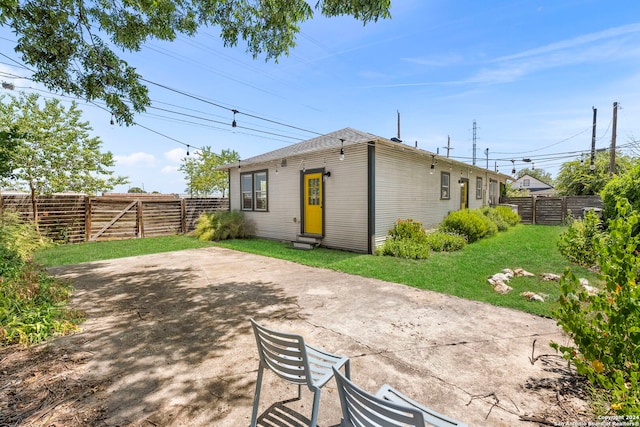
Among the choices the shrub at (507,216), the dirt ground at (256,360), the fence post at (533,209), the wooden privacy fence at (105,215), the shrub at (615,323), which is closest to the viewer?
the shrub at (615,323)

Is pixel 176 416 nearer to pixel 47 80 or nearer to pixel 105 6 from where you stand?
pixel 47 80

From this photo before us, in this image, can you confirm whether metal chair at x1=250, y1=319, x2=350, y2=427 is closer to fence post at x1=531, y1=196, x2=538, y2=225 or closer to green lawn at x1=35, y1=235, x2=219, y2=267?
green lawn at x1=35, y1=235, x2=219, y2=267

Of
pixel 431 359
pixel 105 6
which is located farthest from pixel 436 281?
pixel 105 6

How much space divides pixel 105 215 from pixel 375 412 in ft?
45.0

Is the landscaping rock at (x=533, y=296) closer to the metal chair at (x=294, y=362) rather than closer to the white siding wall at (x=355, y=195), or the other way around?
the metal chair at (x=294, y=362)

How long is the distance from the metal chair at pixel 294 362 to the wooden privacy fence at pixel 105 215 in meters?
12.4

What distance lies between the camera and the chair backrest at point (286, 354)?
5.59ft

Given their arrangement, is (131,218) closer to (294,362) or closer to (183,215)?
(183,215)

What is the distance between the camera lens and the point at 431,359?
2750 millimetres

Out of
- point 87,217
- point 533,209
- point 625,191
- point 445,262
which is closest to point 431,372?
point 445,262

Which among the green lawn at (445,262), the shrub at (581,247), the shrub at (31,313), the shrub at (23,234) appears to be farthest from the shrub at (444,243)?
the shrub at (23,234)

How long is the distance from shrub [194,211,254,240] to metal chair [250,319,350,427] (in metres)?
10.2

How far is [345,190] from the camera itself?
874 centimetres

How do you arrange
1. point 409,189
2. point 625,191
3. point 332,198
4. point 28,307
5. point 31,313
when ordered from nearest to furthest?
point 31,313, point 28,307, point 625,191, point 332,198, point 409,189
